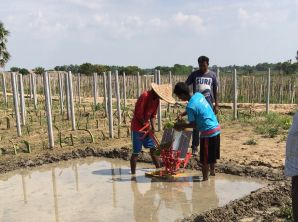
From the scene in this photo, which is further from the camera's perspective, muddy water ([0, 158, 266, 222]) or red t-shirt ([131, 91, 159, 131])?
red t-shirt ([131, 91, 159, 131])

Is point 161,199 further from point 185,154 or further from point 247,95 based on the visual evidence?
point 247,95

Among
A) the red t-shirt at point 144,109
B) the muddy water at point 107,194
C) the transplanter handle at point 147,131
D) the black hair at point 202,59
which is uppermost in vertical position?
the black hair at point 202,59

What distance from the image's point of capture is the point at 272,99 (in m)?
19.9

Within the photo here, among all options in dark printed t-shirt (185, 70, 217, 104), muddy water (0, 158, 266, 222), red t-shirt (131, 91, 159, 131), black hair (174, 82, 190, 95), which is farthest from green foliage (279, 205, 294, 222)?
dark printed t-shirt (185, 70, 217, 104)

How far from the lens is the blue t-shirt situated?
5.57m

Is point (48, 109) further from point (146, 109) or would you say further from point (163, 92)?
point (163, 92)

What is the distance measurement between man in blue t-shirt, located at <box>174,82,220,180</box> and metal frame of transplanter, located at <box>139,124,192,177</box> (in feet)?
1.19

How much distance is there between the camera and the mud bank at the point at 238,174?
4520 millimetres

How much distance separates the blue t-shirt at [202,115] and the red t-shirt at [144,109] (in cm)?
77

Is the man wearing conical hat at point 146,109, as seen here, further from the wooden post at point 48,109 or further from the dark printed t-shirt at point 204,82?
the wooden post at point 48,109

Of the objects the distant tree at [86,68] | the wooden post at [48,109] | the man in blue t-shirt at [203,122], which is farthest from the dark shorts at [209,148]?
the distant tree at [86,68]

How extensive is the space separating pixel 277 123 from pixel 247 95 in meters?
10.3

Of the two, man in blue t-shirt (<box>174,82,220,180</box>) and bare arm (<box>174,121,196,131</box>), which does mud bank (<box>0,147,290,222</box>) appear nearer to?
man in blue t-shirt (<box>174,82,220,180</box>)

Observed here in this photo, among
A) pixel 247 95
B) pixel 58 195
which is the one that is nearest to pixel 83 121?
pixel 58 195
